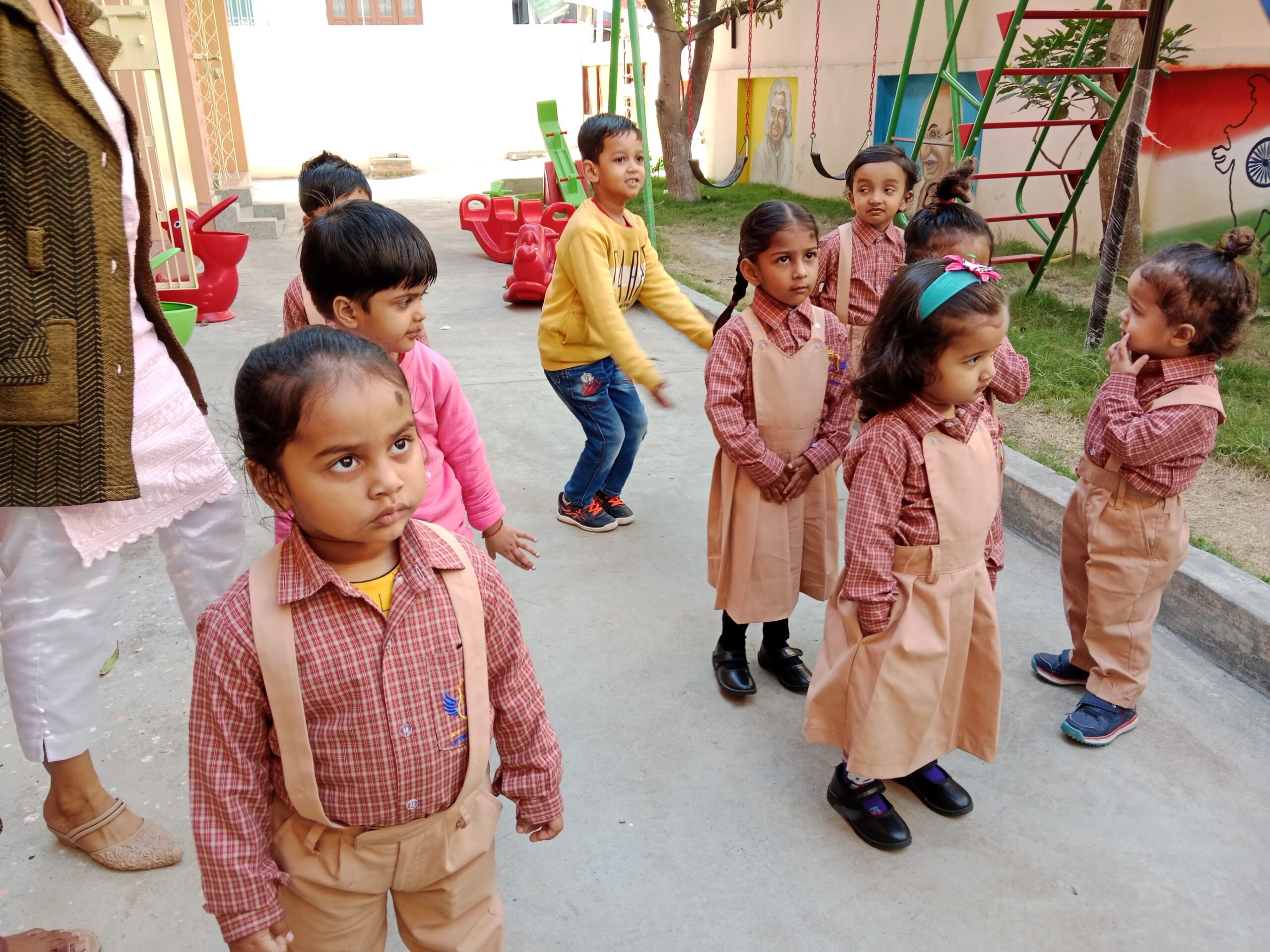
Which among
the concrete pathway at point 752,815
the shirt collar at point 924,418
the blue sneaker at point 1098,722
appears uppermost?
the shirt collar at point 924,418

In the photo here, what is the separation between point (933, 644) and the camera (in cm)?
204

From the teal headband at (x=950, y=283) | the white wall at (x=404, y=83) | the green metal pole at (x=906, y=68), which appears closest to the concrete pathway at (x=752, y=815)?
the teal headband at (x=950, y=283)

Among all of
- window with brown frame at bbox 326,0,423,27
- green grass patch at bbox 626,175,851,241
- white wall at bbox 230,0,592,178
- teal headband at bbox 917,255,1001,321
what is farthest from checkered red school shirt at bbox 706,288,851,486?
window with brown frame at bbox 326,0,423,27

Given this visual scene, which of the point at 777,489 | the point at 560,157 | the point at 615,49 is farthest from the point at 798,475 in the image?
the point at 560,157

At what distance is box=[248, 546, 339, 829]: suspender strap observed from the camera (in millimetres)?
1236

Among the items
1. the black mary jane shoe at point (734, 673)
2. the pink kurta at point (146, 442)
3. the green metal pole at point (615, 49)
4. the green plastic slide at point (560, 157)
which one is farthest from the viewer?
the green plastic slide at point (560, 157)

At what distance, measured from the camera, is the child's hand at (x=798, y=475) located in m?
2.46

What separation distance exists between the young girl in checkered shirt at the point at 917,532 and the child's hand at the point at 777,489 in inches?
12.0

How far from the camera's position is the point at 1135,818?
221 cm

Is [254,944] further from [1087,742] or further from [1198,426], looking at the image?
[1198,426]

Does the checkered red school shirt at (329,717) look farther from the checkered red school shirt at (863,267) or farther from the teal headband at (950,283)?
the checkered red school shirt at (863,267)

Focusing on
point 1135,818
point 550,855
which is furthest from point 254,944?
point 1135,818

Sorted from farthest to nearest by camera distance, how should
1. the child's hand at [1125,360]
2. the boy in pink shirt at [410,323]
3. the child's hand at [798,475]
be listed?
1. the child's hand at [798,475]
2. the child's hand at [1125,360]
3. the boy in pink shirt at [410,323]

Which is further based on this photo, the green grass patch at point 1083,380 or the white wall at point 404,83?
the white wall at point 404,83
